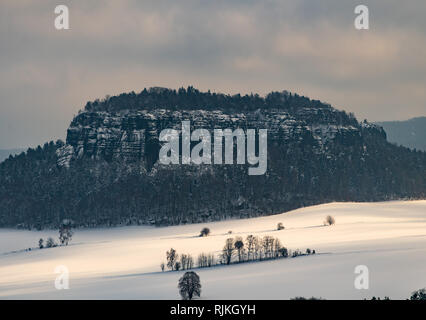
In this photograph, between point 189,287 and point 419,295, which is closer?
point 419,295

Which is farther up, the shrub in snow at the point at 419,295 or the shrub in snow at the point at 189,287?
the shrub in snow at the point at 189,287

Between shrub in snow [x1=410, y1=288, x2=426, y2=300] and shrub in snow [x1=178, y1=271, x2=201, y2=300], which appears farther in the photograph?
shrub in snow [x1=178, y1=271, x2=201, y2=300]

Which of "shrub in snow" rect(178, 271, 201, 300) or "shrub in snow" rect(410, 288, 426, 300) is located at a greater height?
"shrub in snow" rect(178, 271, 201, 300)

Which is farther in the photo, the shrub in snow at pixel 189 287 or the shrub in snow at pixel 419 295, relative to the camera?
the shrub in snow at pixel 189 287

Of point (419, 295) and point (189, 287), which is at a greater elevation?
point (189, 287)
